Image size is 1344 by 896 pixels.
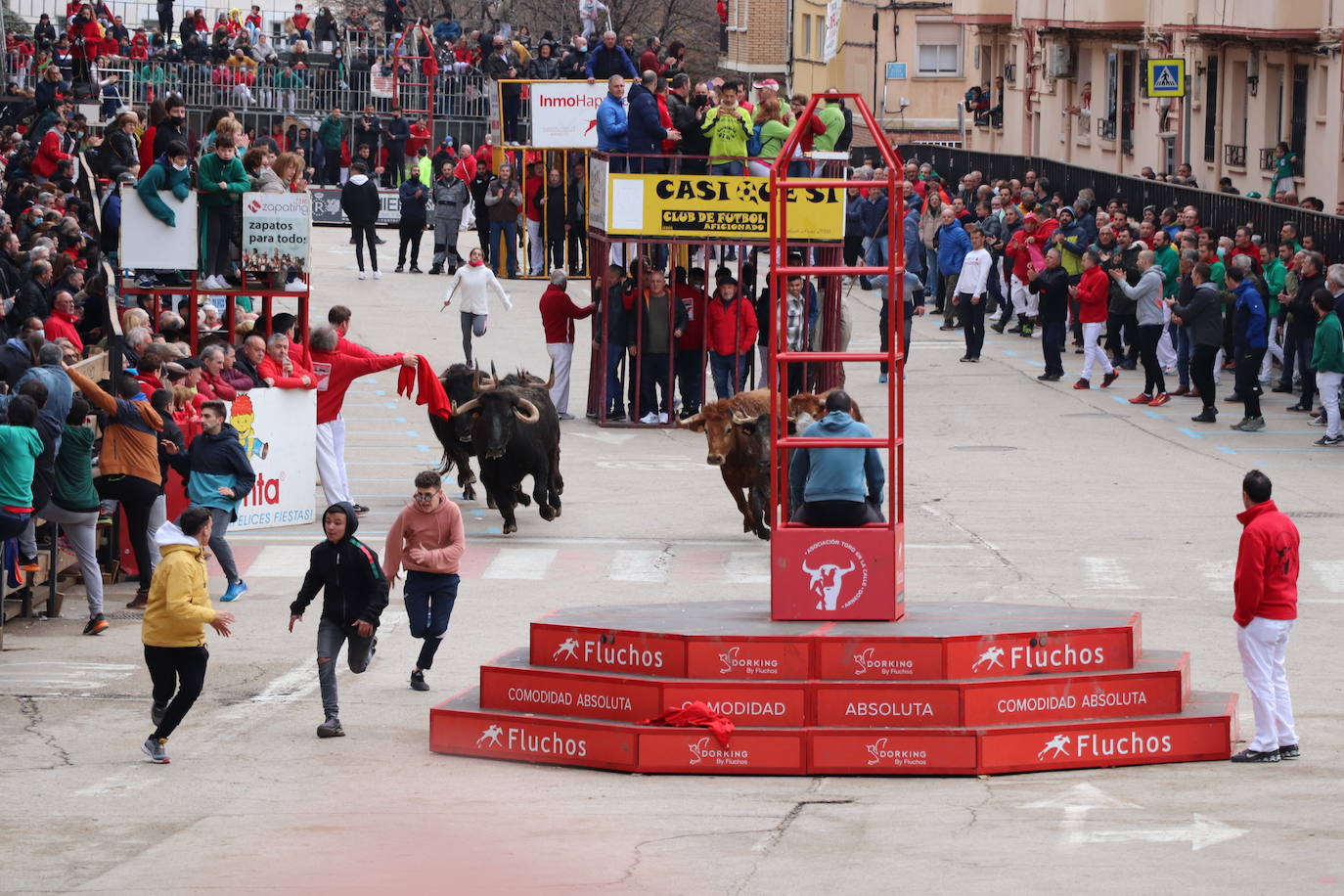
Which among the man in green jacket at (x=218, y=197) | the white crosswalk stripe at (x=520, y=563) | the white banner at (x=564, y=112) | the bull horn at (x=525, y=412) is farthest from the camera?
the white banner at (x=564, y=112)

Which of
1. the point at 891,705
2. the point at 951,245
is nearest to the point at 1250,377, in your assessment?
the point at 951,245

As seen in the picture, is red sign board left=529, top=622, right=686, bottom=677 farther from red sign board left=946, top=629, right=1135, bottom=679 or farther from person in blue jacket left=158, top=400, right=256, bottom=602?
person in blue jacket left=158, top=400, right=256, bottom=602

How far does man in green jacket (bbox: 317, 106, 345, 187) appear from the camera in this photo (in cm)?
4750

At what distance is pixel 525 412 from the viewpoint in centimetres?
2019

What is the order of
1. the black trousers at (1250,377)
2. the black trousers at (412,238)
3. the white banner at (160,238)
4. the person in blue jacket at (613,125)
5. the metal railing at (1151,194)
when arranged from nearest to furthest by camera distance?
the white banner at (160,238) → the black trousers at (1250,377) → the person in blue jacket at (613,125) → the metal railing at (1151,194) → the black trousers at (412,238)

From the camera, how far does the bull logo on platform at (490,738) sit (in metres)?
13.2

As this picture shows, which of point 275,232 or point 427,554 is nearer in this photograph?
point 427,554

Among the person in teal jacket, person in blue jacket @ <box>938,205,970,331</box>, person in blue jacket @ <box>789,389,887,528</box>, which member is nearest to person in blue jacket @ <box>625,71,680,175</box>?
person in blue jacket @ <box>938,205,970,331</box>

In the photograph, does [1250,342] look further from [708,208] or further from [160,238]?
[160,238]

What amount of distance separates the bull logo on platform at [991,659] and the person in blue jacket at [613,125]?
1577cm

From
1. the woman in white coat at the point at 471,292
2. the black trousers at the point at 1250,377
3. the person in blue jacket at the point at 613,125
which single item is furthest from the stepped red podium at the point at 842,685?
the woman in white coat at the point at 471,292

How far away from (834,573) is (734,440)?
622cm

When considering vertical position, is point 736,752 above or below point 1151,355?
below

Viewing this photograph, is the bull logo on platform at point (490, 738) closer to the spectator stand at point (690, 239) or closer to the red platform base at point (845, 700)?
the red platform base at point (845, 700)
